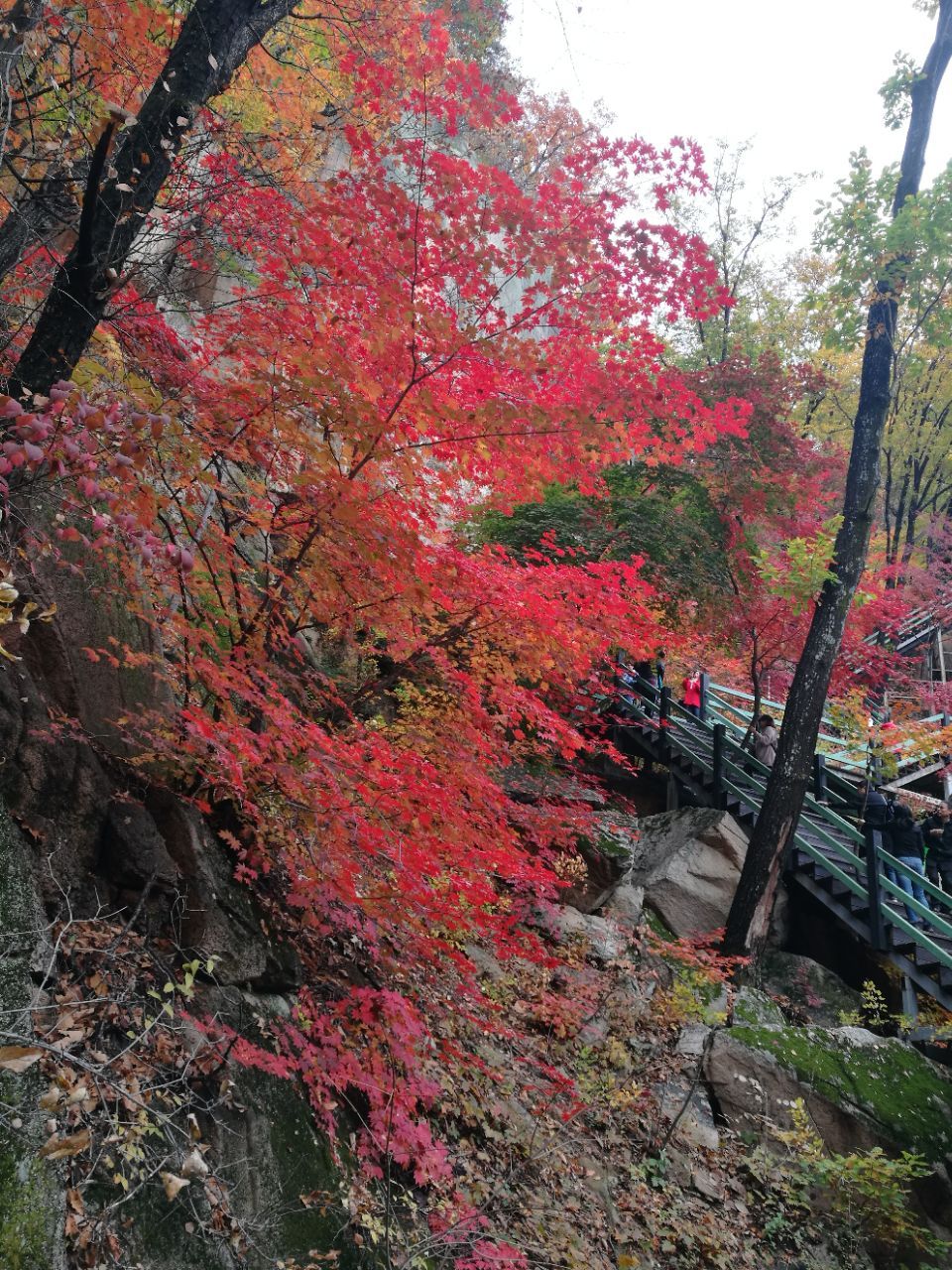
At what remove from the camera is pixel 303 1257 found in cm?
372

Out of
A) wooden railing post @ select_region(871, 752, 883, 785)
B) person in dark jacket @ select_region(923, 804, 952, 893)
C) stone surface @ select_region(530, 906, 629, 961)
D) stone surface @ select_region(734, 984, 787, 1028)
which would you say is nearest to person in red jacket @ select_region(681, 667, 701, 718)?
wooden railing post @ select_region(871, 752, 883, 785)

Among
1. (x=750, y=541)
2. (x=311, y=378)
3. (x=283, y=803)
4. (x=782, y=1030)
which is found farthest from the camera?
(x=750, y=541)

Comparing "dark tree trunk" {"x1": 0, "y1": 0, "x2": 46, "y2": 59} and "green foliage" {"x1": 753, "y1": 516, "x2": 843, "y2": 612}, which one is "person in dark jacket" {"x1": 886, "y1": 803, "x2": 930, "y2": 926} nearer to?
"green foliage" {"x1": 753, "y1": 516, "x2": 843, "y2": 612}

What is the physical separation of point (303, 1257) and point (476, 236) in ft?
22.1

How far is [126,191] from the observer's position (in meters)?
3.66

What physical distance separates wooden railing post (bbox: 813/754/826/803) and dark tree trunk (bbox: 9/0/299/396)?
11.9 metres

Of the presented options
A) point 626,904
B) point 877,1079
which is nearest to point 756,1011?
point 877,1079

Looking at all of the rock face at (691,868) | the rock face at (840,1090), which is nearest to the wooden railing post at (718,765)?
the rock face at (691,868)

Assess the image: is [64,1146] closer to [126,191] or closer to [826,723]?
[126,191]

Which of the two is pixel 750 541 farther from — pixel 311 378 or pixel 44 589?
pixel 44 589

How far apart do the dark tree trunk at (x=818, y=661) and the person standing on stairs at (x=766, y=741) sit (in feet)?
10.5

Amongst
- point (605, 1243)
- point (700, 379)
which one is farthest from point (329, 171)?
point (605, 1243)

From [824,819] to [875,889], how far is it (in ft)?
5.82

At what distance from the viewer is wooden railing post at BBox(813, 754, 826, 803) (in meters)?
12.3
